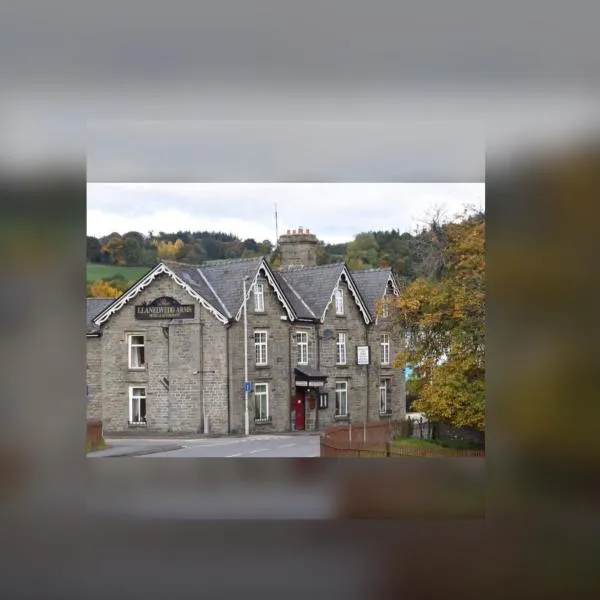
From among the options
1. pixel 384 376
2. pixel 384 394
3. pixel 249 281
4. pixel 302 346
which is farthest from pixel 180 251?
pixel 384 394

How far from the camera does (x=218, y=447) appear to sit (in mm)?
13352

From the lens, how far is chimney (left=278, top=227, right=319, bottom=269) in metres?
13.6

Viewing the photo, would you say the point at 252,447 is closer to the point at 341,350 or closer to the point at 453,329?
the point at 341,350

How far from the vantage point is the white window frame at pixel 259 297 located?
14.0 meters

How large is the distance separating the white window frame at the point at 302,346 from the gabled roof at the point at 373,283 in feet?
4.21

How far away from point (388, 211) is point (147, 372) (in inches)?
189

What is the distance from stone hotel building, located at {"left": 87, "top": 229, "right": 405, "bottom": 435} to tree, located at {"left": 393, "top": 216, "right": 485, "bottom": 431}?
1.78 meters

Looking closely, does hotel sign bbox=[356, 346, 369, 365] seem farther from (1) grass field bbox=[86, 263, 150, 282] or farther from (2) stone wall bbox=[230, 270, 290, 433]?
(1) grass field bbox=[86, 263, 150, 282]

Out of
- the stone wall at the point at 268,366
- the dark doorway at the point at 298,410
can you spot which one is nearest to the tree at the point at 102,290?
the stone wall at the point at 268,366

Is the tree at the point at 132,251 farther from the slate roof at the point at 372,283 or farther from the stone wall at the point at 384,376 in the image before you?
the stone wall at the point at 384,376

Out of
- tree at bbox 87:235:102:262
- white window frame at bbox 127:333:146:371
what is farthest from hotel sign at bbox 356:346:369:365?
tree at bbox 87:235:102:262
